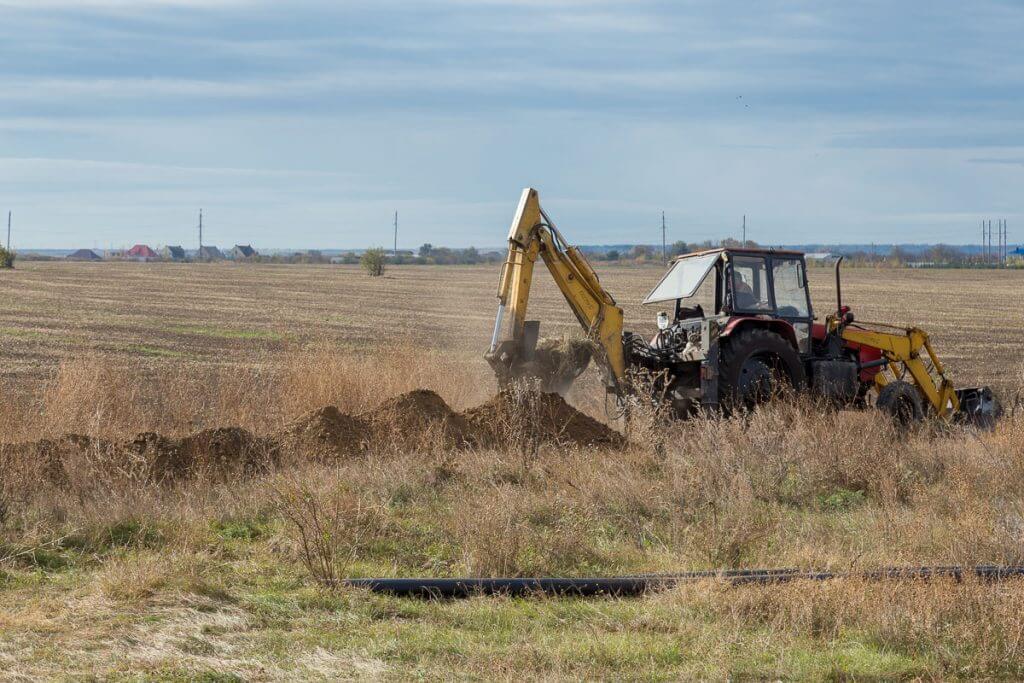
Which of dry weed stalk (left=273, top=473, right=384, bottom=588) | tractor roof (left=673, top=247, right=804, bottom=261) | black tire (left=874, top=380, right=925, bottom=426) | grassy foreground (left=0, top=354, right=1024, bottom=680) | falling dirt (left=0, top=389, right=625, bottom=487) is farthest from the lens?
black tire (left=874, top=380, right=925, bottom=426)

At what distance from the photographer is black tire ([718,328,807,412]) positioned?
46.9 feet

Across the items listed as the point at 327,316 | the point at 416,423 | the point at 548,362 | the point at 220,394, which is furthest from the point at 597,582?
the point at 327,316

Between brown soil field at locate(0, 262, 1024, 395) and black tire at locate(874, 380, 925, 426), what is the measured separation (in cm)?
566

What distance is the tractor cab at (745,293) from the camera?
48.8 ft

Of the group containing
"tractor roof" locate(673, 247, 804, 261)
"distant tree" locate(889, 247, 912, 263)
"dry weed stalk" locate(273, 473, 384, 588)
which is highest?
"distant tree" locate(889, 247, 912, 263)

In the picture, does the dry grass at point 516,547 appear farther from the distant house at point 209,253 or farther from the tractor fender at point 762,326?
the distant house at point 209,253

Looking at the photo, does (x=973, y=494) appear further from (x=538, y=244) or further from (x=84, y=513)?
(x=84, y=513)

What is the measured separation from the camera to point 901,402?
51.2ft

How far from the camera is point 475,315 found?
4009 cm

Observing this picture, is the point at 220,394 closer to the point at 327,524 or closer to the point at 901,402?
the point at 327,524

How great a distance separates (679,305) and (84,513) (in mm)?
8856

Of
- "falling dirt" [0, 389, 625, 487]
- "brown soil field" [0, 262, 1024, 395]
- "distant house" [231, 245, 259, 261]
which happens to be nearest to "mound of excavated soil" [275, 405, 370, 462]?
"falling dirt" [0, 389, 625, 487]

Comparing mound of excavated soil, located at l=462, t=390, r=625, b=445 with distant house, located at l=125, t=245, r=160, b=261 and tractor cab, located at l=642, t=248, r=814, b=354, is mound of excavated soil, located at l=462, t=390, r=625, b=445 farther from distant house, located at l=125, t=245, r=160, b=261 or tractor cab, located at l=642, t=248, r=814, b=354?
distant house, located at l=125, t=245, r=160, b=261

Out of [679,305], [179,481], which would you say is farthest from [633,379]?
[179,481]
